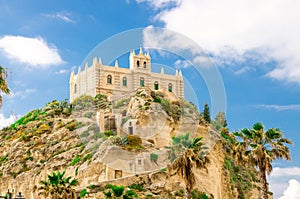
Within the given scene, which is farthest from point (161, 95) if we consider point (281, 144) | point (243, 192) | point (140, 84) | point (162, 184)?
point (281, 144)

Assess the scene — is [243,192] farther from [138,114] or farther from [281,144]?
[281,144]

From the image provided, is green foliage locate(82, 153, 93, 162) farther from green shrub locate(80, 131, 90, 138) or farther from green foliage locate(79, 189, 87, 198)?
green foliage locate(79, 189, 87, 198)

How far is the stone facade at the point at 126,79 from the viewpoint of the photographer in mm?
59156

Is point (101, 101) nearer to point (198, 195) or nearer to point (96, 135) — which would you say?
point (96, 135)

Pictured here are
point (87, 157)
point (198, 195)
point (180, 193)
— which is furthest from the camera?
point (87, 157)

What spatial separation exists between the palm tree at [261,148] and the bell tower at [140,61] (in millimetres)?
31693

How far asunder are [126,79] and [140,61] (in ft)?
10.4

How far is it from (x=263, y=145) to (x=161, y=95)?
29.3 metres

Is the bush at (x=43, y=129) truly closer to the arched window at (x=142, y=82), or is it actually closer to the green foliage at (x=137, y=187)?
the arched window at (x=142, y=82)

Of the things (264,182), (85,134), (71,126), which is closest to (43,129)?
(71,126)

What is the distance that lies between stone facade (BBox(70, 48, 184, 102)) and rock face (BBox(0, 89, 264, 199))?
71.9 inches

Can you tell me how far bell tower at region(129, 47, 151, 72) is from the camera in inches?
2420

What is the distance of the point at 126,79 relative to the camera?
60.9 m

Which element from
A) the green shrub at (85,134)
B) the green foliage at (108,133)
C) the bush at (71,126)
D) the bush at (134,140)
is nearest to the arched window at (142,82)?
the bush at (71,126)
